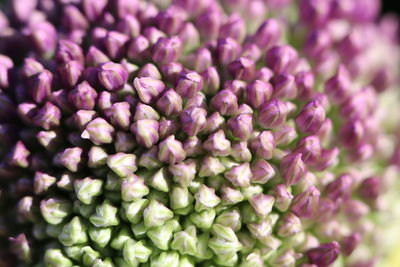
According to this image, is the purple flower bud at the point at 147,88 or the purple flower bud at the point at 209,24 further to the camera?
the purple flower bud at the point at 209,24

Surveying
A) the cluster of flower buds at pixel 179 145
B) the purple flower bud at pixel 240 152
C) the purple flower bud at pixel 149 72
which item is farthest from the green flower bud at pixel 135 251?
the purple flower bud at pixel 149 72

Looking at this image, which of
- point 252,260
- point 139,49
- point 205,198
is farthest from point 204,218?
point 139,49

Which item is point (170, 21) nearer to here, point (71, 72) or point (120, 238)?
point (71, 72)

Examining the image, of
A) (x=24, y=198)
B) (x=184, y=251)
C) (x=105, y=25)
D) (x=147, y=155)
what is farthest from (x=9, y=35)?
(x=184, y=251)

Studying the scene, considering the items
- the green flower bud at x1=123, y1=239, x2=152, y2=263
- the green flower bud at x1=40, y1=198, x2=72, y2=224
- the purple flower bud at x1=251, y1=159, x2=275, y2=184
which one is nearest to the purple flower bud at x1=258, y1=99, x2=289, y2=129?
the purple flower bud at x1=251, y1=159, x2=275, y2=184

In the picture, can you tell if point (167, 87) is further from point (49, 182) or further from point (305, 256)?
point (305, 256)

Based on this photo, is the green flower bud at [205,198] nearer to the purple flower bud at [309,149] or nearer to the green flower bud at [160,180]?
the green flower bud at [160,180]
